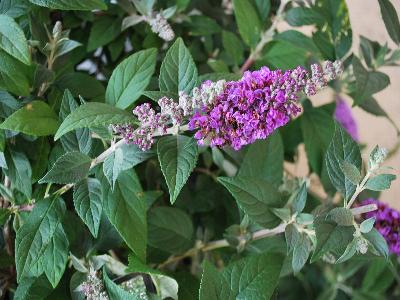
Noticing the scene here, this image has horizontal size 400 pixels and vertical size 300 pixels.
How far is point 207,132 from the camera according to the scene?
0.35 meters

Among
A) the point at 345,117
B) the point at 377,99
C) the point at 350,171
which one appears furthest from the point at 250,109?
the point at 377,99

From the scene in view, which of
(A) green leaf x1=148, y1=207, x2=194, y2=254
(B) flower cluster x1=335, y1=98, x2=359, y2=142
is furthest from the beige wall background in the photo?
(A) green leaf x1=148, y1=207, x2=194, y2=254

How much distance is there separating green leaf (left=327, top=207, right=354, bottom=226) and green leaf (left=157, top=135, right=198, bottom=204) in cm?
12

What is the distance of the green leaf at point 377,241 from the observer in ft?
1.34

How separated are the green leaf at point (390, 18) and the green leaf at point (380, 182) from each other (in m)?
0.19

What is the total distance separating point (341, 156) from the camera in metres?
0.43

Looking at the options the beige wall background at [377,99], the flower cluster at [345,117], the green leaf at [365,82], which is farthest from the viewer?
the beige wall background at [377,99]

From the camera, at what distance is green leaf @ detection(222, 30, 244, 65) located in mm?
594

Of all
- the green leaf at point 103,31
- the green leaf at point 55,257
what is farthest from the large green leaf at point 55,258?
the green leaf at point 103,31

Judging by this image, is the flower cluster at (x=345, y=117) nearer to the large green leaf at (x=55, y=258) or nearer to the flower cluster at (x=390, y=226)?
the flower cluster at (x=390, y=226)

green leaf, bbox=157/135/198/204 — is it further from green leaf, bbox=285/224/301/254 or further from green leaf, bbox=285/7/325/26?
green leaf, bbox=285/7/325/26

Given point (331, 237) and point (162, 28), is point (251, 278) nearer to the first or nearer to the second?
point (331, 237)

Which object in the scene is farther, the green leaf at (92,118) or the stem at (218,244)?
the stem at (218,244)

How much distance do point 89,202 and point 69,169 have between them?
32 millimetres
